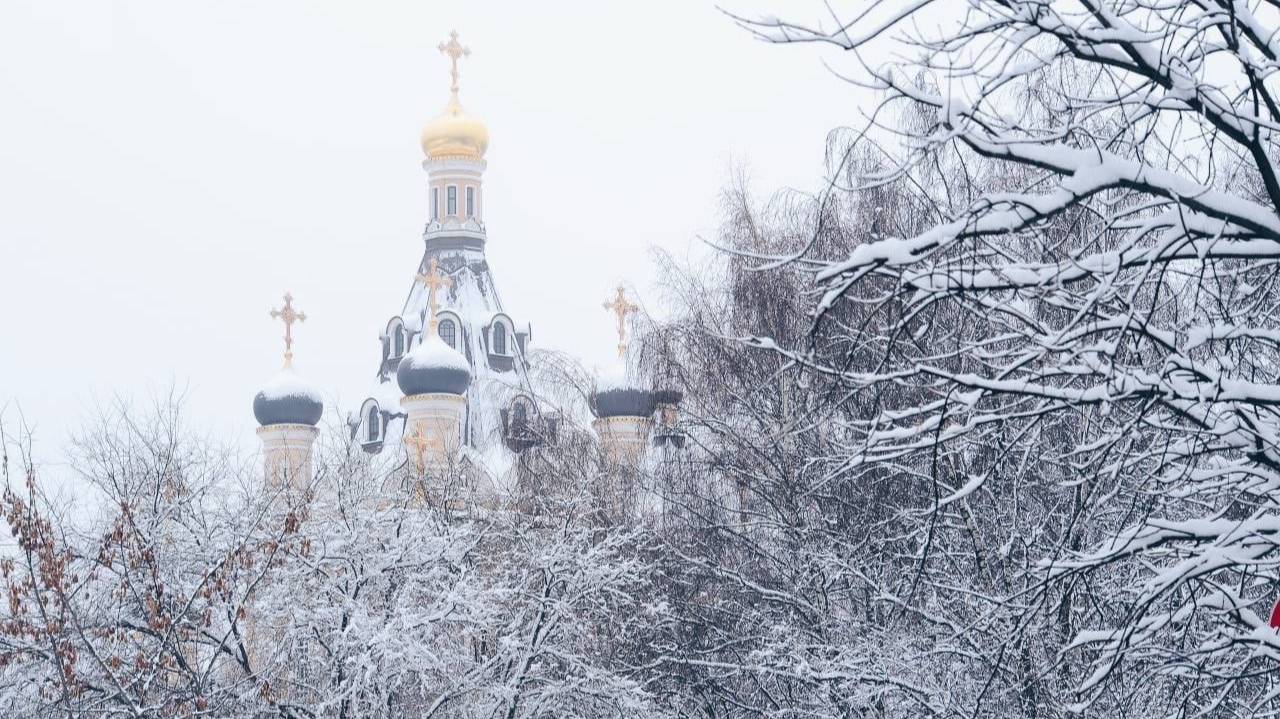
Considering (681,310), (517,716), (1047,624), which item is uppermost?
(681,310)

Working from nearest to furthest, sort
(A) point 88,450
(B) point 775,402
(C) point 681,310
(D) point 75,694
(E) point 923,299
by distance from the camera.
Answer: (E) point 923,299
(D) point 75,694
(B) point 775,402
(A) point 88,450
(C) point 681,310

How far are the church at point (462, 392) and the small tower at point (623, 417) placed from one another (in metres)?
0.04

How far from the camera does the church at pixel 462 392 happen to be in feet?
79.3

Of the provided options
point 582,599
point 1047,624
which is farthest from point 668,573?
point 1047,624

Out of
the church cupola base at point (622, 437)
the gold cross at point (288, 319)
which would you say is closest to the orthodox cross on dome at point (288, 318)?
the gold cross at point (288, 319)

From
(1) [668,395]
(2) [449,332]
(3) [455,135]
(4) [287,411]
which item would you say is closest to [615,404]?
(1) [668,395]

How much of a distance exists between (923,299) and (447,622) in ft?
37.7

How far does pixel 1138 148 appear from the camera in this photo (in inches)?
234

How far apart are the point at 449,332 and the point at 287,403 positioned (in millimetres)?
9903

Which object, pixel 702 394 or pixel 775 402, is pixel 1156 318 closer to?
pixel 775 402

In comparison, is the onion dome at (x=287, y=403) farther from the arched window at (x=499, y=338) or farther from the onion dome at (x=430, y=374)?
the arched window at (x=499, y=338)

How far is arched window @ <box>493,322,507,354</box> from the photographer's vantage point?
64.2 metres

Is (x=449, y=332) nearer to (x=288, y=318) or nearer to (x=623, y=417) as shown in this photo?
(x=288, y=318)

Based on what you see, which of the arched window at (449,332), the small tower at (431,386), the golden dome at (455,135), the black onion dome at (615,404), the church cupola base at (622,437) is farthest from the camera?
the golden dome at (455,135)
